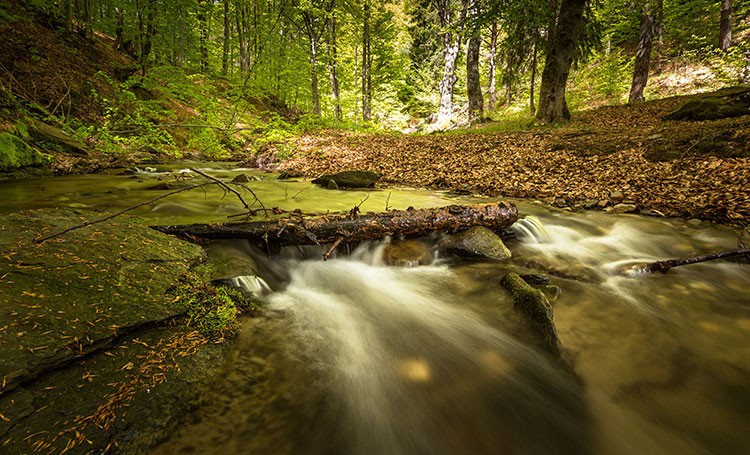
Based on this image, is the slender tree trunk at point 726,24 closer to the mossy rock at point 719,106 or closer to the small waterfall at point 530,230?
the mossy rock at point 719,106

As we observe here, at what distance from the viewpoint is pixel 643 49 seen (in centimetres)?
1425

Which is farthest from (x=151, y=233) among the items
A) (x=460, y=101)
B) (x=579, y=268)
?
(x=460, y=101)

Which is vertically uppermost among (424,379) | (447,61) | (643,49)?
(447,61)

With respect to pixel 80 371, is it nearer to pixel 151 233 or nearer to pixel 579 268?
pixel 151 233

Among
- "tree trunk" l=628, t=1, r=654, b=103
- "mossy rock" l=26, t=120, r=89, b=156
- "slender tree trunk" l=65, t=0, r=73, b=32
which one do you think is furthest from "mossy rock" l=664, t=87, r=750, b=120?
"slender tree trunk" l=65, t=0, r=73, b=32

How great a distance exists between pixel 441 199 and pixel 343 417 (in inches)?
208

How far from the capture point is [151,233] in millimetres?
2932

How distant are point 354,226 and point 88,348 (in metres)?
2.51

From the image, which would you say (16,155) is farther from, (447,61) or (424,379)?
(447,61)

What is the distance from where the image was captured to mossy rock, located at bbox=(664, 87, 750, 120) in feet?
26.8

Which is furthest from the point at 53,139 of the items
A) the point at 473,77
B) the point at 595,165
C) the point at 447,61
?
the point at 473,77

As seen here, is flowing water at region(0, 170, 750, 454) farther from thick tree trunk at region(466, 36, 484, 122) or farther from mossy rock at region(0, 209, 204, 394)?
thick tree trunk at region(466, 36, 484, 122)

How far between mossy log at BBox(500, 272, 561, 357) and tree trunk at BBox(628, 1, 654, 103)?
17435 millimetres

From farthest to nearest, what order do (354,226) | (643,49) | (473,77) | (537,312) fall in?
(473,77) → (643,49) → (354,226) → (537,312)
